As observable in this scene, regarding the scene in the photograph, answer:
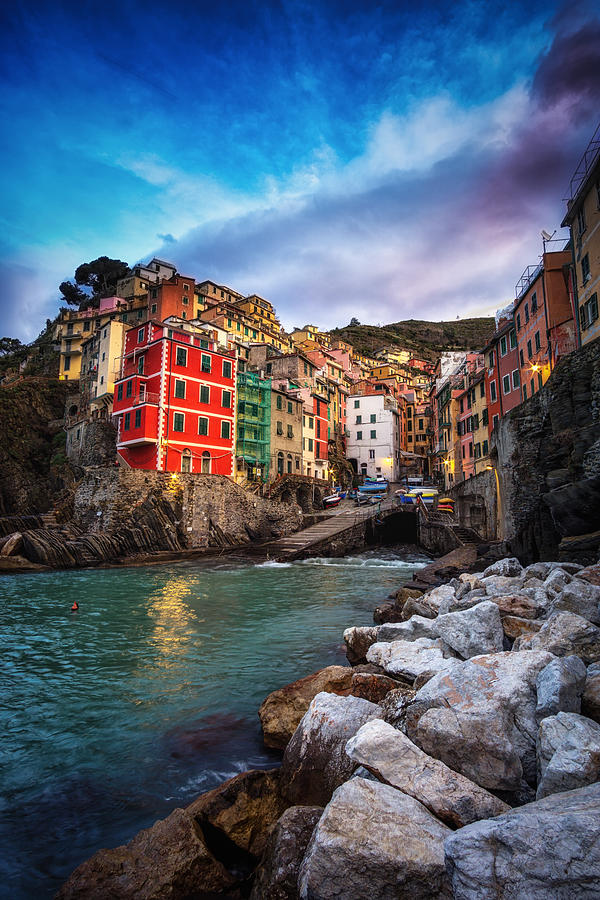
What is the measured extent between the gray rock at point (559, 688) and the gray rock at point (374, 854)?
159cm

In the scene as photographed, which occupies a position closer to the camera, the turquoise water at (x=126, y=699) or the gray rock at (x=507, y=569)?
the turquoise water at (x=126, y=699)

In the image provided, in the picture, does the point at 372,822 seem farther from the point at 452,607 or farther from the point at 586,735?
the point at 452,607

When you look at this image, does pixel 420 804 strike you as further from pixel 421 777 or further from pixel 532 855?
pixel 532 855

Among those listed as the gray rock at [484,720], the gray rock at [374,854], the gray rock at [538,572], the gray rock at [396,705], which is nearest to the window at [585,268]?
the gray rock at [538,572]

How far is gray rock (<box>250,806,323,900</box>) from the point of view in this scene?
133 inches

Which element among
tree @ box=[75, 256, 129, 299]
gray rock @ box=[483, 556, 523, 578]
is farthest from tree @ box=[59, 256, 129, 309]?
gray rock @ box=[483, 556, 523, 578]

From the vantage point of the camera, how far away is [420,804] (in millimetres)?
3449

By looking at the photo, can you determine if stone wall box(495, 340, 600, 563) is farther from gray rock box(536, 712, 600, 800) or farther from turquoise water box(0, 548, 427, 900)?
gray rock box(536, 712, 600, 800)

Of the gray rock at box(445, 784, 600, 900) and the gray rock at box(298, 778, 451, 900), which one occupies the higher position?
the gray rock at box(445, 784, 600, 900)

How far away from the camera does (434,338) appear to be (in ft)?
535

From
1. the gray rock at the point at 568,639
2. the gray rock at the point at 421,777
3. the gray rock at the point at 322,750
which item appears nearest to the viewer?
the gray rock at the point at 421,777

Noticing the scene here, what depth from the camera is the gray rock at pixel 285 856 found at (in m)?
3.37

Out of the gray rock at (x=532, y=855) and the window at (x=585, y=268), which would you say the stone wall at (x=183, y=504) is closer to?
the window at (x=585, y=268)

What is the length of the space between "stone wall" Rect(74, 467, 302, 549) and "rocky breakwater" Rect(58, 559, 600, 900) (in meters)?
30.4
